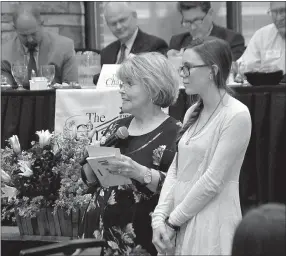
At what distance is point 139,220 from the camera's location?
12.2ft

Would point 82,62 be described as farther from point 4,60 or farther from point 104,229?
point 104,229

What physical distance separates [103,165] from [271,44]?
3828 millimetres

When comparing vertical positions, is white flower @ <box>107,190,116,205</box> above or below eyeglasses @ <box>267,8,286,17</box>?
below

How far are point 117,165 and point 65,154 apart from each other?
122 cm

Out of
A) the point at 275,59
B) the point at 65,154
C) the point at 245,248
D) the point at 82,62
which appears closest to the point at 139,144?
the point at 65,154

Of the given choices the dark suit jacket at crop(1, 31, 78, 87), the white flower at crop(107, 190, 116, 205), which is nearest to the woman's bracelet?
the white flower at crop(107, 190, 116, 205)

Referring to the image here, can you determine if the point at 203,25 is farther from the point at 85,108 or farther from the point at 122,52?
the point at 85,108

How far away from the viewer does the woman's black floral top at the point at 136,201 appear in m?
3.70

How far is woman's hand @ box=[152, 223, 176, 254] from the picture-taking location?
10.8 feet

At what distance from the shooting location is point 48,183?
4805 mm

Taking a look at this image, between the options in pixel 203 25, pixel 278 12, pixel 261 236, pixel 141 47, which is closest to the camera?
pixel 261 236

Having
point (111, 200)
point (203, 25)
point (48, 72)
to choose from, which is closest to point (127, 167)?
point (111, 200)

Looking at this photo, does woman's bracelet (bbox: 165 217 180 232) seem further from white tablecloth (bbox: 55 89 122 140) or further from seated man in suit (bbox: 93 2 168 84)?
seated man in suit (bbox: 93 2 168 84)

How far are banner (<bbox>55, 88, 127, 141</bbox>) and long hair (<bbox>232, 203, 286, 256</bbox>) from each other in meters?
3.77
